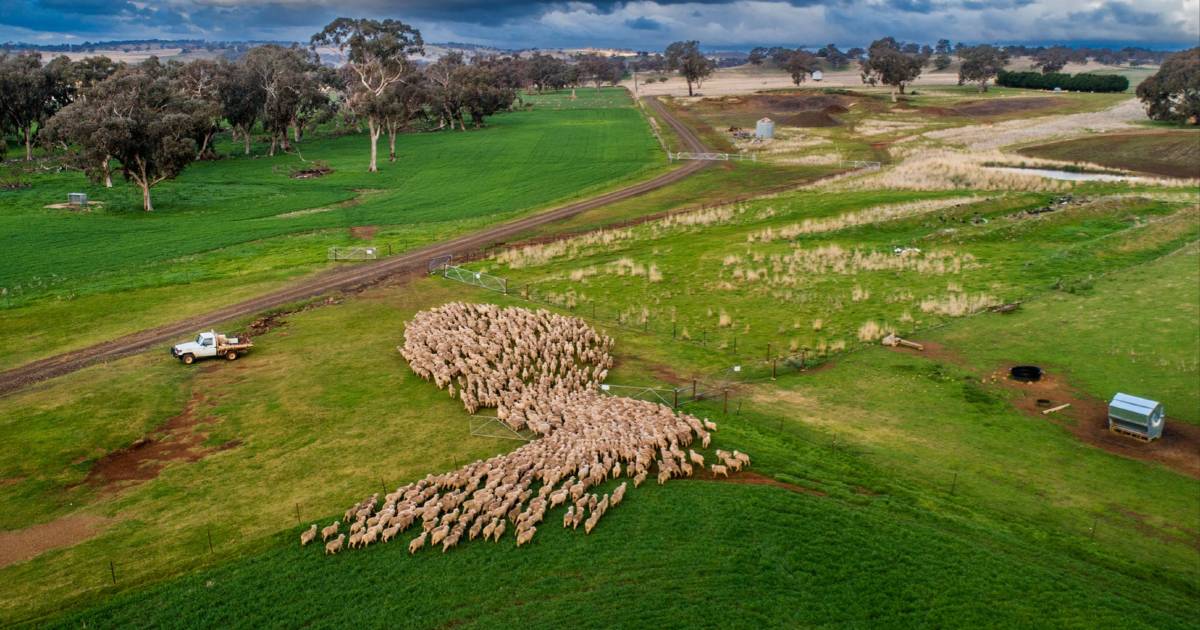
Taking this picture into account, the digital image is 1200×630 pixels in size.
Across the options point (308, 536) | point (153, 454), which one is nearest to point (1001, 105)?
point (153, 454)

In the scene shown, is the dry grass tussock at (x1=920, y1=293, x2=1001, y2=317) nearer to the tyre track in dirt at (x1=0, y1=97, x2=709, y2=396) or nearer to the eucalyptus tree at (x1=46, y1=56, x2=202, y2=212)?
the tyre track in dirt at (x1=0, y1=97, x2=709, y2=396)

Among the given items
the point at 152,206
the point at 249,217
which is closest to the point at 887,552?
the point at 249,217

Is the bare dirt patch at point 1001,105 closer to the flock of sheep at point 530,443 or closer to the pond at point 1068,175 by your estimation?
the pond at point 1068,175

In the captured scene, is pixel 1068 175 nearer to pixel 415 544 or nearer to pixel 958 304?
pixel 958 304

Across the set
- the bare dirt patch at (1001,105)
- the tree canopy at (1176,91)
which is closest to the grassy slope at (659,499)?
the tree canopy at (1176,91)

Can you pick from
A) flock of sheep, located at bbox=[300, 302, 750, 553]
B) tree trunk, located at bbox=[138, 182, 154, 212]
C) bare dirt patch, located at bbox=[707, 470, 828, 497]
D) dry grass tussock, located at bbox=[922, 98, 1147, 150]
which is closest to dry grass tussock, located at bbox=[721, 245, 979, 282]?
flock of sheep, located at bbox=[300, 302, 750, 553]
